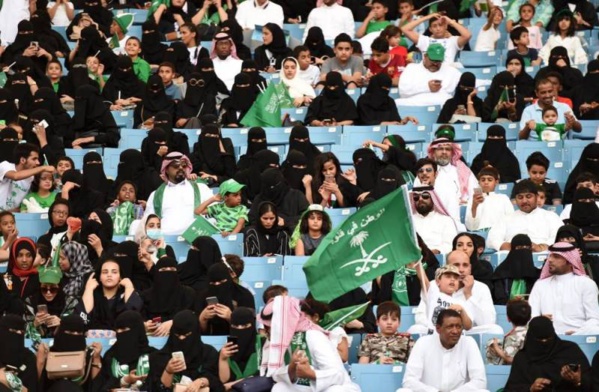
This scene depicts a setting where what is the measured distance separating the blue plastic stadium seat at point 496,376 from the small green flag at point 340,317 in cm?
104

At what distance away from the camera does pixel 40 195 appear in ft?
59.1

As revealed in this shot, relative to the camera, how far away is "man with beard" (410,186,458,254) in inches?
641

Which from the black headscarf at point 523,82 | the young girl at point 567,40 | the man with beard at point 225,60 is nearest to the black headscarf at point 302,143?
the man with beard at point 225,60

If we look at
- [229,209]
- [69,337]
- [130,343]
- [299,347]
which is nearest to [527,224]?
[229,209]

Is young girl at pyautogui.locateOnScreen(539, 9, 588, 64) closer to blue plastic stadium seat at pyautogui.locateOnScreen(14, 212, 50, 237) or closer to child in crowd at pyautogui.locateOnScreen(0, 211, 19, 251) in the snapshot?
blue plastic stadium seat at pyautogui.locateOnScreen(14, 212, 50, 237)

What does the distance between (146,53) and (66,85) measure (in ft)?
4.15

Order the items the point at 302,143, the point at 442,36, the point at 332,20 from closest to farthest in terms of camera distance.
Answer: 1. the point at 302,143
2. the point at 442,36
3. the point at 332,20

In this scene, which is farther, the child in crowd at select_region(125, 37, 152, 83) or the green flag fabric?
the child in crowd at select_region(125, 37, 152, 83)

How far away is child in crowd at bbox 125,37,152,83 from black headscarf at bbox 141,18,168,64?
16.8 inches

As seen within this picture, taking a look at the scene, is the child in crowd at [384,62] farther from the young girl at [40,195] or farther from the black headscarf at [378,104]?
the young girl at [40,195]

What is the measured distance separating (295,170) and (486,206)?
1813 millimetres

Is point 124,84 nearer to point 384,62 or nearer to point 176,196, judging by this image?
point 384,62

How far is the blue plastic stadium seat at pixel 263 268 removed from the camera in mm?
15898

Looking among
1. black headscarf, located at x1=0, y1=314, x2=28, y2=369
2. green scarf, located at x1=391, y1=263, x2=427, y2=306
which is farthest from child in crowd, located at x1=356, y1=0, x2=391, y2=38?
black headscarf, located at x1=0, y1=314, x2=28, y2=369
